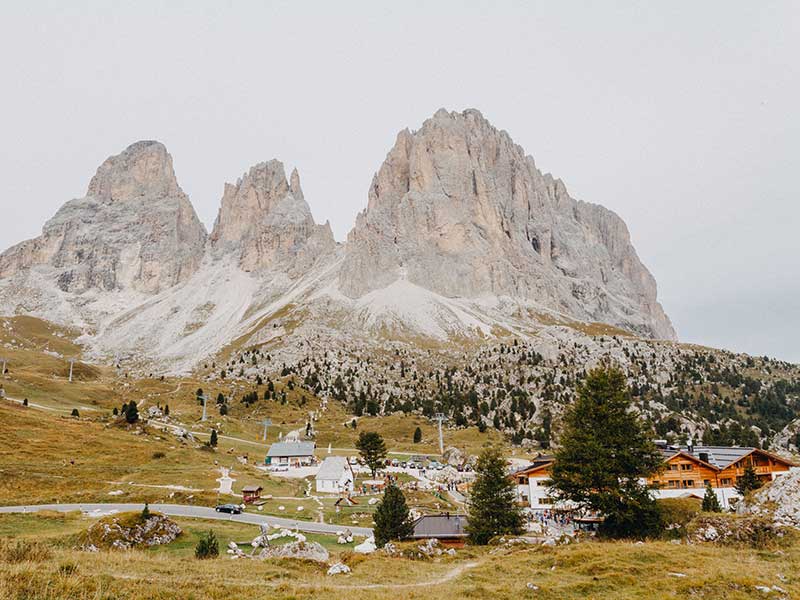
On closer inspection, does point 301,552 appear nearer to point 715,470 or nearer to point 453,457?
point 715,470

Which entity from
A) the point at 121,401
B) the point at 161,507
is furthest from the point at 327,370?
the point at 161,507

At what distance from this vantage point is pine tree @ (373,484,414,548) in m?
38.9

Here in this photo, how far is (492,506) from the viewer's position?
38781 millimetres

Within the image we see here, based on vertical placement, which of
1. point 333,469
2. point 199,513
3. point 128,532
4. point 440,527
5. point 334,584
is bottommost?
point 333,469

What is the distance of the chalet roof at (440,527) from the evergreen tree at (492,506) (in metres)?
2.14

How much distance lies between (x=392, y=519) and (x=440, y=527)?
18.5ft

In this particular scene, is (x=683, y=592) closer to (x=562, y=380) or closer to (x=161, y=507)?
(x=161, y=507)

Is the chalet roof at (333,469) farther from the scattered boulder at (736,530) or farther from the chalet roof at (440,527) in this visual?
the scattered boulder at (736,530)

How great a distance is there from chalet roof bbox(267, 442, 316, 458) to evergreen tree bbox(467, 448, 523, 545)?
52.3 m

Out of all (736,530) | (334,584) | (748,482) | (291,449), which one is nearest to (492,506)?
(736,530)

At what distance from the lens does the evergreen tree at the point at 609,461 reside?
33844 millimetres

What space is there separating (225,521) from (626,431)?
113 ft

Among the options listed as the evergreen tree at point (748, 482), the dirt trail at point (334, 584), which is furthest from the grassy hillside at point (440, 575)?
the evergreen tree at point (748, 482)

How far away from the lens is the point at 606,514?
34.8 metres
